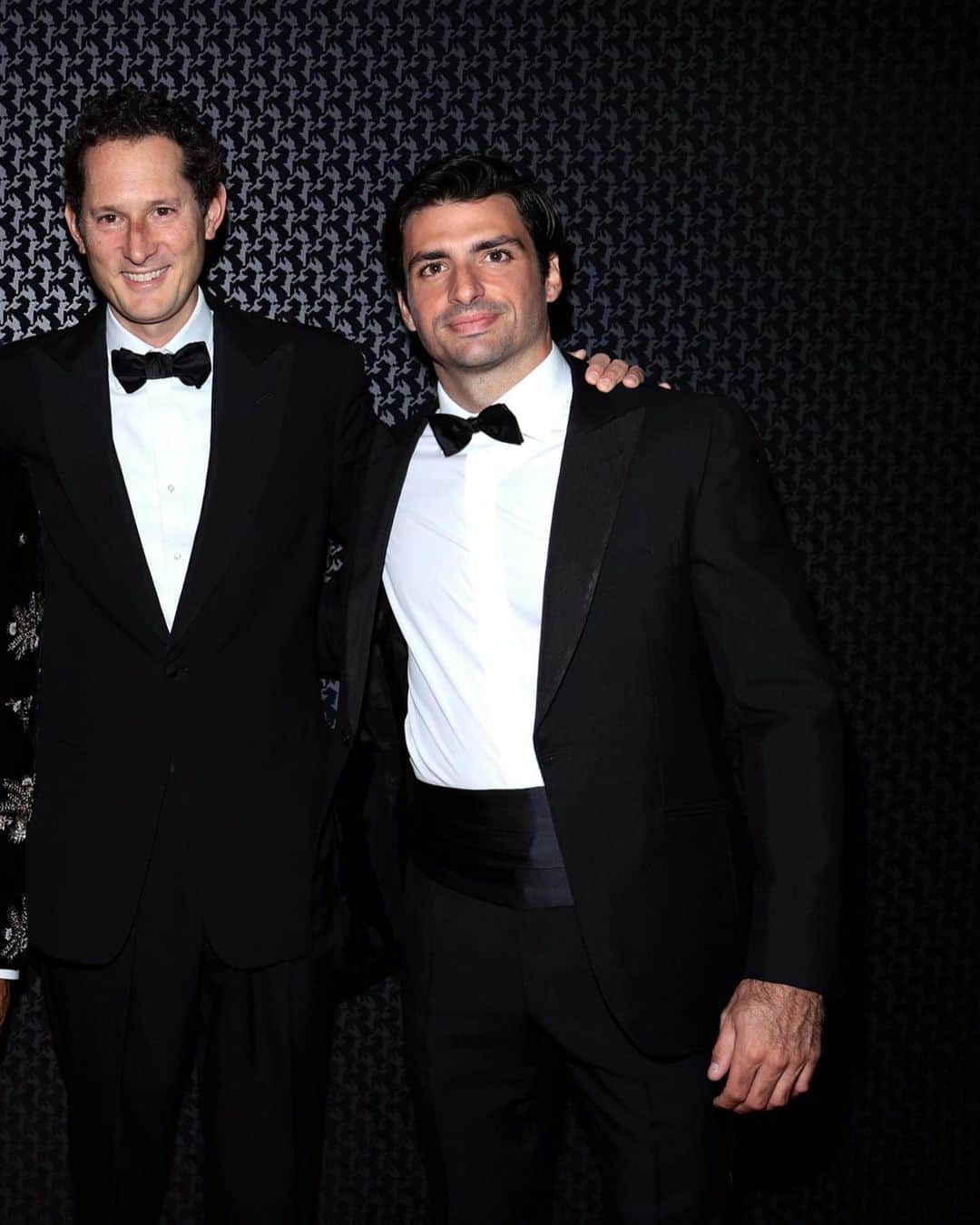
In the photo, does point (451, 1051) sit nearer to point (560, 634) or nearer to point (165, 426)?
point (560, 634)

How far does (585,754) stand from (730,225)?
3.71ft

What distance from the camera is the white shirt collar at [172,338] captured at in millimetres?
1956

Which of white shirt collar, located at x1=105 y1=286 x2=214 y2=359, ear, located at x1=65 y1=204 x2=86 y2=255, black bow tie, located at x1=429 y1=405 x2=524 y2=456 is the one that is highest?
ear, located at x1=65 y1=204 x2=86 y2=255

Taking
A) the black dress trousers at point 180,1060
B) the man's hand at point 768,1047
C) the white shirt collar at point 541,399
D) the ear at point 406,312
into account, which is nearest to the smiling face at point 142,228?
the ear at point 406,312

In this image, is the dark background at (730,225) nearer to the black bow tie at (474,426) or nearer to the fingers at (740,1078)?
the black bow tie at (474,426)

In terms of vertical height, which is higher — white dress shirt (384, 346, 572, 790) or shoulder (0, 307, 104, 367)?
shoulder (0, 307, 104, 367)

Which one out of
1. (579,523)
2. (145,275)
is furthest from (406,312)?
(579,523)

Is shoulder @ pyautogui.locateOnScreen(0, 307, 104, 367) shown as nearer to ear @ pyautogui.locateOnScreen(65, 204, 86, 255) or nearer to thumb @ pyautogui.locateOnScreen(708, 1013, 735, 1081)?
ear @ pyautogui.locateOnScreen(65, 204, 86, 255)

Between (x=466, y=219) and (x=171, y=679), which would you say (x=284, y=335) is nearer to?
(x=466, y=219)

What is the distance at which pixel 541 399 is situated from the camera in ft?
6.13

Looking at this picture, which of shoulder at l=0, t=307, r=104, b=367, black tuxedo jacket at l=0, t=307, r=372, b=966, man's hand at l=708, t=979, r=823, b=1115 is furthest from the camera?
shoulder at l=0, t=307, r=104, b=367

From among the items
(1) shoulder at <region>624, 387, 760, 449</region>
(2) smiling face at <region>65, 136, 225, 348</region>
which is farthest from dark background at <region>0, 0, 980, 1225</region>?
(1) shoulder at <region>624, 387, 760, 449</region>

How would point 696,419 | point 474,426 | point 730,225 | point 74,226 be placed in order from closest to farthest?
point 696,419, point 474,426, point 74,226, point 730,225

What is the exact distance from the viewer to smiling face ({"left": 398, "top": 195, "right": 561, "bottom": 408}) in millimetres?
1821
